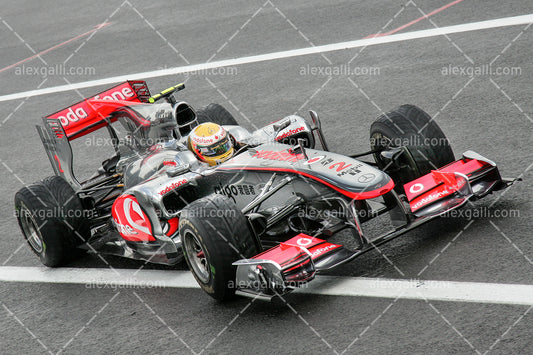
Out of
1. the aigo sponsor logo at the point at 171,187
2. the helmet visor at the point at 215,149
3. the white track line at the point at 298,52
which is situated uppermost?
the white track line at the point at 298,52

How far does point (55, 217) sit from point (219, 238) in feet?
7.72

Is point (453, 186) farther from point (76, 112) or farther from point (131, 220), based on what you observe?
point (76, 112)

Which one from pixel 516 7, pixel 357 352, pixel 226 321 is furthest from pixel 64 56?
pixel 357 352

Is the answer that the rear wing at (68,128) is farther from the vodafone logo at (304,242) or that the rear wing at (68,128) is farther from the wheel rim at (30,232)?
the vodafone logo at (304,242)

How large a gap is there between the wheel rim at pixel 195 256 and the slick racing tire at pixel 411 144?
1.91 meters

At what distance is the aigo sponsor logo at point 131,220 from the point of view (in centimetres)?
695

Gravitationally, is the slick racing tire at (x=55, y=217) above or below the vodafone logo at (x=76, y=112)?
below

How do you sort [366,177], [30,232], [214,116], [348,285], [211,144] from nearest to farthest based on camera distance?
[348,285] < [366,177] < [211,144] < [30,232] < [214,116]

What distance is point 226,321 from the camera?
580 centimetres

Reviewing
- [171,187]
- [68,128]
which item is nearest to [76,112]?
[68,128]

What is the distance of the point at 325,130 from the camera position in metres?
9.55

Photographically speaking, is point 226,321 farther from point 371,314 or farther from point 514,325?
point 514,325

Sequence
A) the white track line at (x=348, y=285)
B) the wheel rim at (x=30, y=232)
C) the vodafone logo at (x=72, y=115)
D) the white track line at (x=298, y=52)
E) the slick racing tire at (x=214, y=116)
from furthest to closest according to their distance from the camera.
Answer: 1. the white track line at (x=298, y=52)
2. the slick racing tire at (x=214, y=116)
3. the vodafone logo at (x=72, y=115)
4. the wheel rim at (x=30, y=232)
5. the white track line at (x=348, y=285)

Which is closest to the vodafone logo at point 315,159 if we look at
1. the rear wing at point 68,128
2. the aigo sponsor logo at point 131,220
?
the aigo sponsor logo at point 131,220
